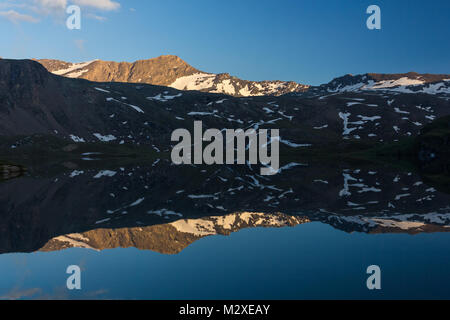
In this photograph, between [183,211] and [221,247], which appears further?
[183,211]

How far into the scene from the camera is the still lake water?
1878 centimetres

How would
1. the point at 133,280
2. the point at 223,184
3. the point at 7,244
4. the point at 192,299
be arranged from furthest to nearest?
the point at 223,184
the point at 7,244
the point at 133,280
the point at 192,299

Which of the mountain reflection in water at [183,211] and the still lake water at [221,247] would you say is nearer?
the still lake water at [221,247]

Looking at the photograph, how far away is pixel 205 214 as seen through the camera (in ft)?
142

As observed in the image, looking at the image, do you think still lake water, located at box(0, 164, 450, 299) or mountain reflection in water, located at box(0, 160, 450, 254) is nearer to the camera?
still lake water, located at box(0, 164, 450, 299)

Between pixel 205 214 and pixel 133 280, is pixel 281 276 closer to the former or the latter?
pixel 133 280

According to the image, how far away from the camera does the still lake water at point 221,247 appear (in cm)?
1878

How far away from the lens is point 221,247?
2659 centimetres

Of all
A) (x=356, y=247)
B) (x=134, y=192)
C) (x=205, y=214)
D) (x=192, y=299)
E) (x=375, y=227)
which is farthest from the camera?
(x=134, y=192)

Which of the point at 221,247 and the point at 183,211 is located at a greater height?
the point at 183,211
